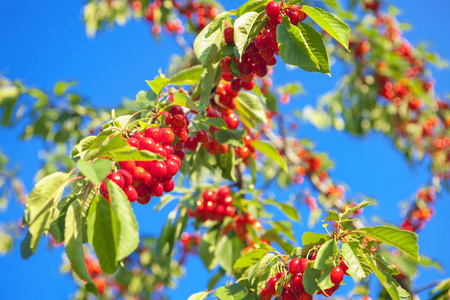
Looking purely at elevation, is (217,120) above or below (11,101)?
below

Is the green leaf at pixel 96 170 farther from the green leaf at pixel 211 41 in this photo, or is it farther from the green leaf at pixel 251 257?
the green leaf at pixel 251 257

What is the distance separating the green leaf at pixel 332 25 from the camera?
4.37 ft

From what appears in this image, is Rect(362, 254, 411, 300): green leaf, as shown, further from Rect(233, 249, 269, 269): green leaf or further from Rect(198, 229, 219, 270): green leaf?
Rect(198, 229, 219, 270): green leaf

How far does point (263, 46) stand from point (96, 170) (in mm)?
867

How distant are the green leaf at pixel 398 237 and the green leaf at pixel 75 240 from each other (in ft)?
3.54

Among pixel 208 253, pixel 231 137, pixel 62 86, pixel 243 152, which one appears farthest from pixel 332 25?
pixel 62 86

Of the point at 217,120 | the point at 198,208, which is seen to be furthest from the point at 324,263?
the point at 198,208

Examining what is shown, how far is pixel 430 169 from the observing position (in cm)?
570

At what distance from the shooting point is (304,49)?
138 centimetres

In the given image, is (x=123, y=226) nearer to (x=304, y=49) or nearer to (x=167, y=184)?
(x=167, y=184)

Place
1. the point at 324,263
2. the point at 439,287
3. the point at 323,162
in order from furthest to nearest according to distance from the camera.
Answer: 1. the point at 323,162
2. the point at 439,287
3. the point at 324,263

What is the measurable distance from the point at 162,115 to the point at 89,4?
4.92 metres

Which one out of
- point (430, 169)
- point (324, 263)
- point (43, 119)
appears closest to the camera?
point (324, 263)

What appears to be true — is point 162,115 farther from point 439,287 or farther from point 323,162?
point 323,162
